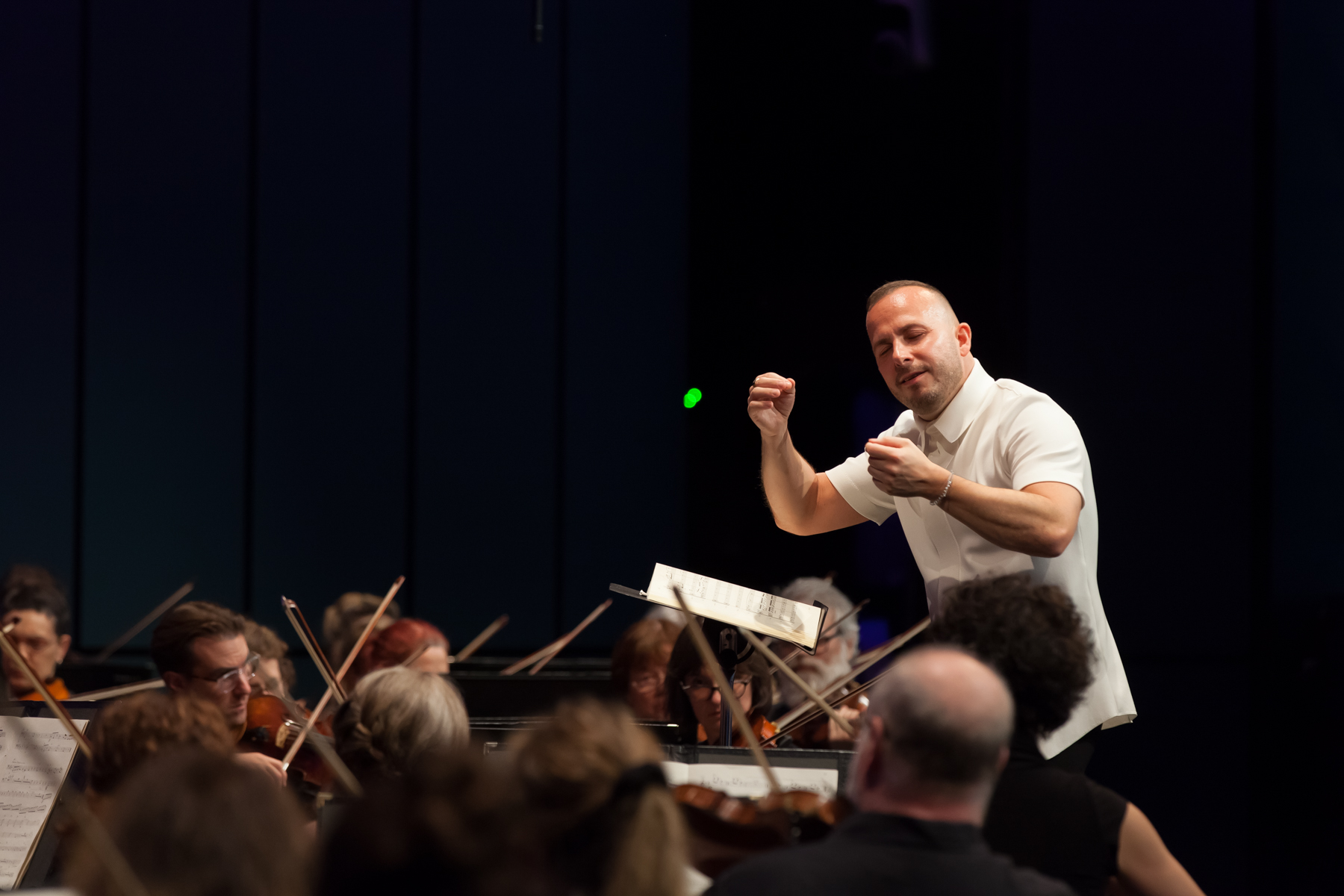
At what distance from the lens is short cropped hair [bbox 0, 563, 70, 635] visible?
345cm

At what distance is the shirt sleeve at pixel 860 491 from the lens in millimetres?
2326

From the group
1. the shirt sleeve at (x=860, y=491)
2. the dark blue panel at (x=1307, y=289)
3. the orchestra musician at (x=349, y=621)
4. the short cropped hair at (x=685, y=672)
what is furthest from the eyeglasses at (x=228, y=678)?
the dark blue panel at (x=1307, y=289)

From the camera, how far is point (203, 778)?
898 millimetres

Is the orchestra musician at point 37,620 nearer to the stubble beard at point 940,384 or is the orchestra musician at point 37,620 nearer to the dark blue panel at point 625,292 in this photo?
the dark blue panel at point 625,292

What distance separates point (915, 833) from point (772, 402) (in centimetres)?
111

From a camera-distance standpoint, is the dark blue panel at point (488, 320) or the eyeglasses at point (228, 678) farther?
the dark blue panel at point (488, 320)

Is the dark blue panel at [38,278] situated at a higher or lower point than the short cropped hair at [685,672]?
higher

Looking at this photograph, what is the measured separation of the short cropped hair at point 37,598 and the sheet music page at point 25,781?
1.64m

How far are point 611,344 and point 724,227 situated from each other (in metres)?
0.67

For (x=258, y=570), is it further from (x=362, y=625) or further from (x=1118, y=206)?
(x=1118, y=206)

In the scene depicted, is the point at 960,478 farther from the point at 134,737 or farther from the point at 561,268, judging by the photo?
the point at 561,268

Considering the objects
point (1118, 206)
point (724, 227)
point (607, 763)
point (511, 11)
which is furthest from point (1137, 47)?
point (607, 763)

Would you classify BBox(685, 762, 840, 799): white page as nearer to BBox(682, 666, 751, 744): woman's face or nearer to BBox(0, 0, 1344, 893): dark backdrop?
BBox(682, 666, 751, 744): woman's face

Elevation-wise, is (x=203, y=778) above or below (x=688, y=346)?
below
